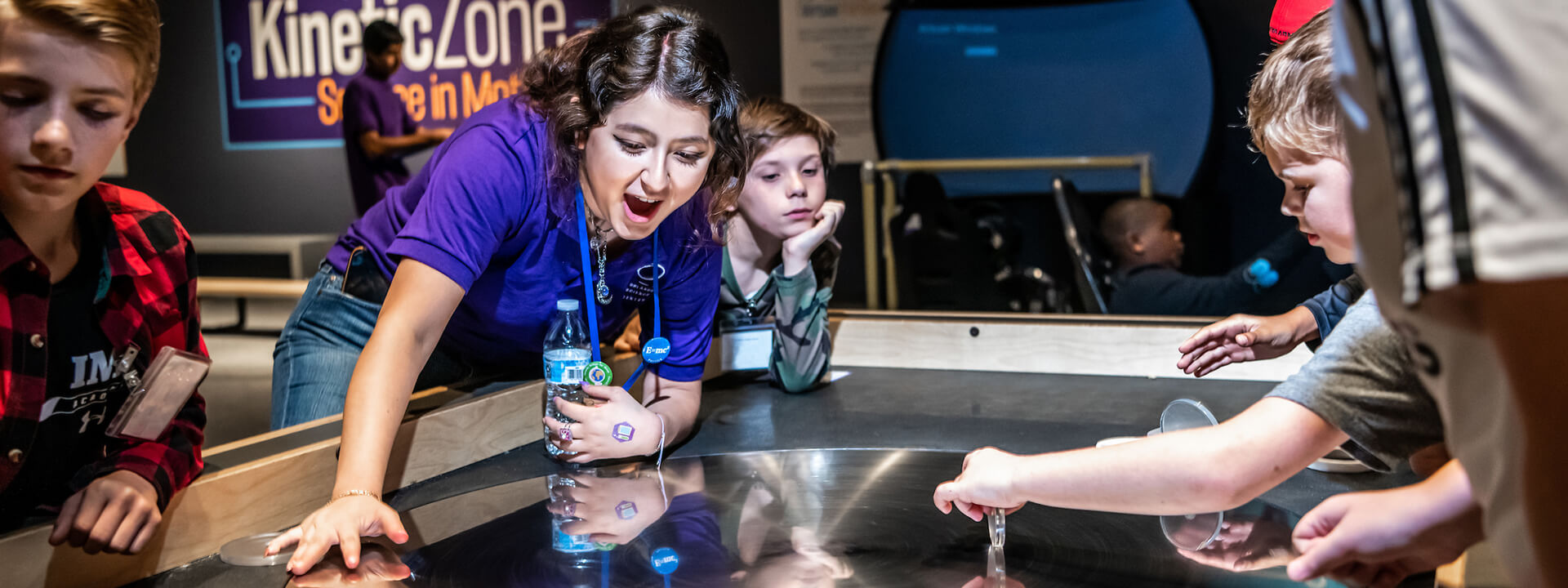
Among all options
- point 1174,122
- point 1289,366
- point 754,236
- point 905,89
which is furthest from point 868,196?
point 1289,366

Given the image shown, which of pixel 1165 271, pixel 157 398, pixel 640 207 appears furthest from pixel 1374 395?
pixel 1165 271

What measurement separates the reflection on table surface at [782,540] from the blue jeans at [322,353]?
1.28 feet

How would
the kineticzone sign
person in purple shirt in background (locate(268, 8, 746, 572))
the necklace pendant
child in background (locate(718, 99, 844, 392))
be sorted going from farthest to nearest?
the kineticzone sign → child in background (locate(718, 99, 844, 392)) → the necklace pendant → person in purple shirt in background (locate(268, 8, 746, 572))

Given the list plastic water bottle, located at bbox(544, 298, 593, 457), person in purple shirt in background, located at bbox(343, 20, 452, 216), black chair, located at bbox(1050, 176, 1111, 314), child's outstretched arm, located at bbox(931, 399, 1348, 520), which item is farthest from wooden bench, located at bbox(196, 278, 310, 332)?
child's outstretched arm, located at bbox(931, 399, 1348, 520)

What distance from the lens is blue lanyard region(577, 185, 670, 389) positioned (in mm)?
1323

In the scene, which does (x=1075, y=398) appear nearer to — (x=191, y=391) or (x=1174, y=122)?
(x=191, y=391)

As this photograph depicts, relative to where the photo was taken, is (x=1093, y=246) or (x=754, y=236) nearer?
(x=754, y=236)

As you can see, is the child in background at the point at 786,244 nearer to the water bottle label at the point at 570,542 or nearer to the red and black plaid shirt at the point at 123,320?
the water bottle label at the point at 570,542

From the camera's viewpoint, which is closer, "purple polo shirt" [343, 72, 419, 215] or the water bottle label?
the water bottle label

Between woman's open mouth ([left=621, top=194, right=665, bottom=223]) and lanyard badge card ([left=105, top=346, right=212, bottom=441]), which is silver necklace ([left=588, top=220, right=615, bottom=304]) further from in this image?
lanyard badge card ([left=105, top=346, right=212, bottom=441])

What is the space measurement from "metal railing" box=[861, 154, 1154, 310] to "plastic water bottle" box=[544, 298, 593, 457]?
2356 mm

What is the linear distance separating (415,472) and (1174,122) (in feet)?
10.2

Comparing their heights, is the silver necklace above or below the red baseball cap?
below

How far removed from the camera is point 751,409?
161 centimetres
